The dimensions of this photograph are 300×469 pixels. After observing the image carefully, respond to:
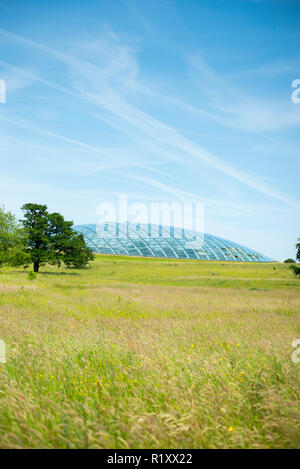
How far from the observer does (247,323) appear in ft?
31.6

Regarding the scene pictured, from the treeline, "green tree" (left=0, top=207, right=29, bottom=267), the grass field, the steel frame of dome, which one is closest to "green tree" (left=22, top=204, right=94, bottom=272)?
the treeline

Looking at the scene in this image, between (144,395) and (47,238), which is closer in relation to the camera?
(144,395)

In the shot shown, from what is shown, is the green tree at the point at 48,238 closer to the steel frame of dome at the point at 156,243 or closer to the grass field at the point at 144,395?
the grass field at the point at 144,395

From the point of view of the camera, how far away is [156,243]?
306 ft

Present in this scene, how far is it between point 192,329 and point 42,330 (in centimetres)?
435

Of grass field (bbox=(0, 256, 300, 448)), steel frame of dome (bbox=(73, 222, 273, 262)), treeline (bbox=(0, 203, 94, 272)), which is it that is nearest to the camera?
grass field (bbox=(0, 256, 300, 448))

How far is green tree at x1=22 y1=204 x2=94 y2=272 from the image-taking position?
38062mm

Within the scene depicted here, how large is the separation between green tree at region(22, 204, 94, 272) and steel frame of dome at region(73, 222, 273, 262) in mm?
44359

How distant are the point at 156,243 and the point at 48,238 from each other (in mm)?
56082

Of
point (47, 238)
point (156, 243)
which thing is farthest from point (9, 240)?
Answer: point (156, 243)

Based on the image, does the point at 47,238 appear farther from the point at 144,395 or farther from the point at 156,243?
the point at 156,243

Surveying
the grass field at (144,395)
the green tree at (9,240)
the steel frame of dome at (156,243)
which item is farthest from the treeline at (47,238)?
the steel frame of dome at (156,243)

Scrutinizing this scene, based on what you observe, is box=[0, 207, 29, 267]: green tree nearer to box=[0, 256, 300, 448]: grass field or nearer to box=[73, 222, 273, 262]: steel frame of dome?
box=[0, 256, 300, 448]: grass field
